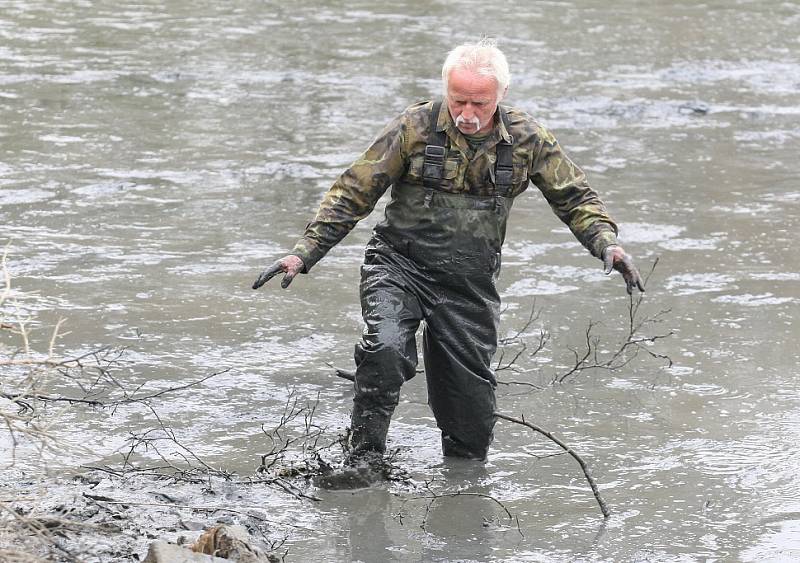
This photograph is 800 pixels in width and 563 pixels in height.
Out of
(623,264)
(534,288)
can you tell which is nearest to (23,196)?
(534,288)

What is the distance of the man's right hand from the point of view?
194 inches

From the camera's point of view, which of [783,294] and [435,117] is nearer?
[435,117]

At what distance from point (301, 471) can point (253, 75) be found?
9.05 m

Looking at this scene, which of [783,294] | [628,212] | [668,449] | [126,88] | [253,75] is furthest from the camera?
[253,75]

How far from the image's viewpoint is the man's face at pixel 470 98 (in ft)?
16.1

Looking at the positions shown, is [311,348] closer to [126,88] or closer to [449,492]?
[449,492]

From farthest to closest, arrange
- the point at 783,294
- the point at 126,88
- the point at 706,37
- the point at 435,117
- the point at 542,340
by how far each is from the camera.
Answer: the point at 706,37 → the point at 126,88 → the point at 783,294 → the point at 542,340 → the point at 435,117

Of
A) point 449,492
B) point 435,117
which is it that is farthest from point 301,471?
point 435,117

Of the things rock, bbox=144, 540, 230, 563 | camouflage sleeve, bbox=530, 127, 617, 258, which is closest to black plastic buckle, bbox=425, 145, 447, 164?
camouflage sleeve, bbox=530, 127, 617, 258

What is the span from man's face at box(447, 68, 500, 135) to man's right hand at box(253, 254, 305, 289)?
802 millimetres

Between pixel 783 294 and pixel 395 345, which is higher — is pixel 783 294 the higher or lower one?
the lower one

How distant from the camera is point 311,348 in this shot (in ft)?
22.7

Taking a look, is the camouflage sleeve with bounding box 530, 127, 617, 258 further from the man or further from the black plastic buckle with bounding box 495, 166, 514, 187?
the black plastic buckle with bounding box 495, 166, 514, 187

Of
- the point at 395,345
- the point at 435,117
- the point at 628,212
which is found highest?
the point at 435,117
